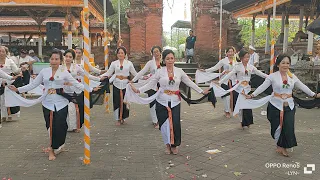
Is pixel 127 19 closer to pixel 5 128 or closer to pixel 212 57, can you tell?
pixel 212 57

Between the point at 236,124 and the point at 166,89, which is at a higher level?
the point at 166,89

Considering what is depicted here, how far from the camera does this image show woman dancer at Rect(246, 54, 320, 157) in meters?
5.60

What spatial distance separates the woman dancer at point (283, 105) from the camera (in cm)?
560

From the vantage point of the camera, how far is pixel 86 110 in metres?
5.15

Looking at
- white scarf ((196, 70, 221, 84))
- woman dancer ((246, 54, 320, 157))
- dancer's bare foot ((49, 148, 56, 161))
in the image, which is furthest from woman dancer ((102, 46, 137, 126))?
woman dancer ((246, 54, 320, 157))

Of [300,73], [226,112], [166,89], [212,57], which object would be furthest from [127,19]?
[166,89]

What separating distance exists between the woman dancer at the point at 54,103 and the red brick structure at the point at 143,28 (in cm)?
1306

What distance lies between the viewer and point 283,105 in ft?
18.6

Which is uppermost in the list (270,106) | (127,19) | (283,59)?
(127,19)

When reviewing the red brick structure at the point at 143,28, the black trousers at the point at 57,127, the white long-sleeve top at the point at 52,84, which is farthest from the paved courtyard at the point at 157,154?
the red brick structure at the point at 143,28

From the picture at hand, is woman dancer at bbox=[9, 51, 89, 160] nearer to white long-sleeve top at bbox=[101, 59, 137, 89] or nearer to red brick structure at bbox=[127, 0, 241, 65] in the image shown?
white long-sleeve top at bbox=[101, 59, 137, 89]

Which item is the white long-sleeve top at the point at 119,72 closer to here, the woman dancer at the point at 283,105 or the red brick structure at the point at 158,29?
the woman dancer at the point at 283,105

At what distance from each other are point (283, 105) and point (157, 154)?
237 centimetres

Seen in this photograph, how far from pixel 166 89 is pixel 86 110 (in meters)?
1.53
